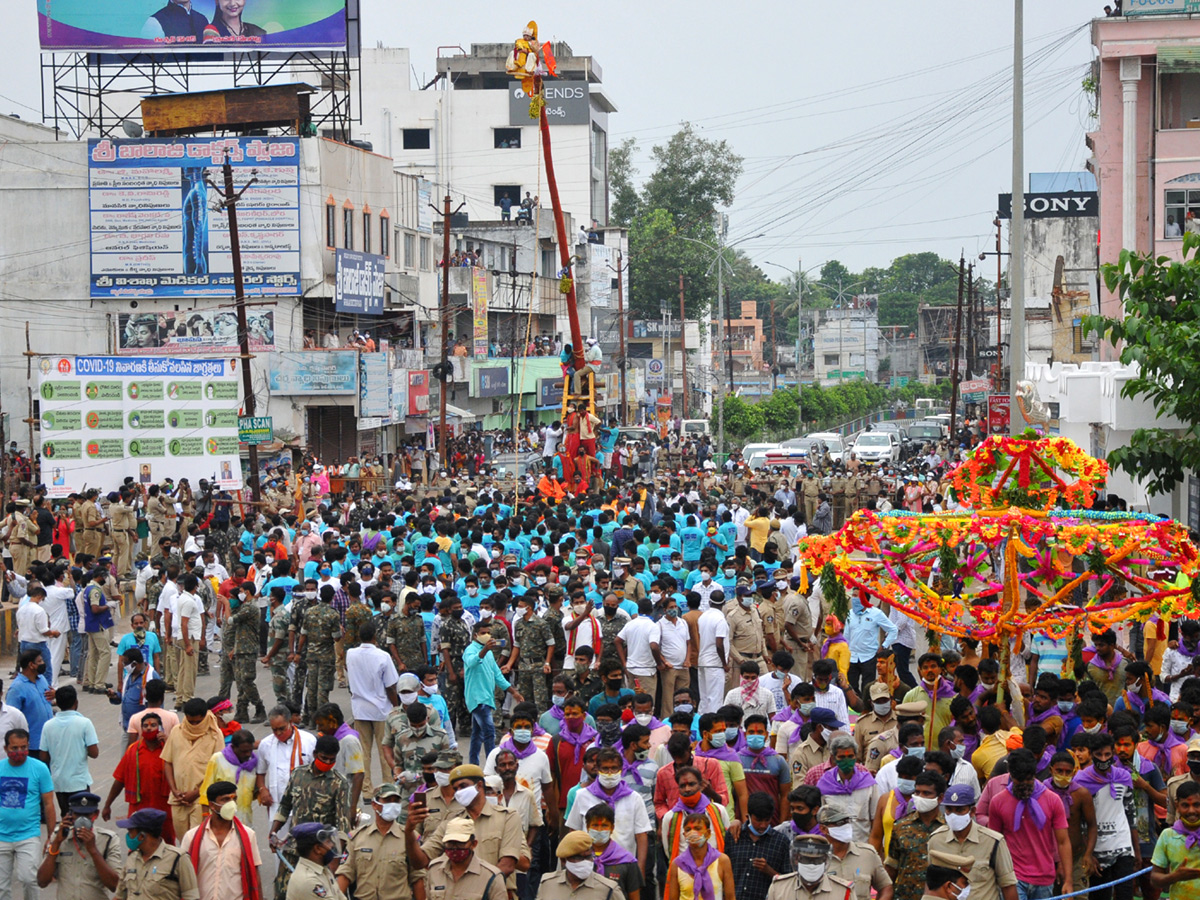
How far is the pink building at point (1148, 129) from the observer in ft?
104

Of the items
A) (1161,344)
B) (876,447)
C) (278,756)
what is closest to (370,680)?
(278,756)

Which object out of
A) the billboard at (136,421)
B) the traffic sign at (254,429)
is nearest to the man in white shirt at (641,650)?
the traffic sign at (254,429)

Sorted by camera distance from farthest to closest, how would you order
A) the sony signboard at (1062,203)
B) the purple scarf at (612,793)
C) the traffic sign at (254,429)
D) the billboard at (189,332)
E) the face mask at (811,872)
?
the sony signboard at (1062,203), the billboard at (189,332), the traffic sign at (254,429), the purple scarf at (612,793), the face mask at (811,872)

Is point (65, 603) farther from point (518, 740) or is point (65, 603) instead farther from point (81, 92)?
point (81, 92)

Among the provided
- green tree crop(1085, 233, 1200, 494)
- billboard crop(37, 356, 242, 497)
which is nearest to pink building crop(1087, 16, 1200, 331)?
green tree crop(1085, 233, 1200, 494)

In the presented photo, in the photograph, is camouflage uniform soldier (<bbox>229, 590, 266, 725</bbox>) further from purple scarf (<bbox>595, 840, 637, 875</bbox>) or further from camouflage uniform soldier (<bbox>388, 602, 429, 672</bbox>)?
purple scarf (<bbox>595, 840, 637, 875</bbox>)

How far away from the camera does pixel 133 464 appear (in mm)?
28812

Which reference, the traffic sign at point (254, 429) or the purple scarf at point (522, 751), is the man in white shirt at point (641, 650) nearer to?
the purple scarf at point (522, 751)

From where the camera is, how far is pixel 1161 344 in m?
14.5

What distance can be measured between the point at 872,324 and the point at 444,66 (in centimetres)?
3833

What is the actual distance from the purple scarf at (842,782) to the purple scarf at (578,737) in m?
1.82

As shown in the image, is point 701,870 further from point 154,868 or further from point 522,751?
point 154,868

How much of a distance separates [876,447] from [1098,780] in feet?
122

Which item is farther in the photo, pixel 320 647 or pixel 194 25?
pixel 194 25
